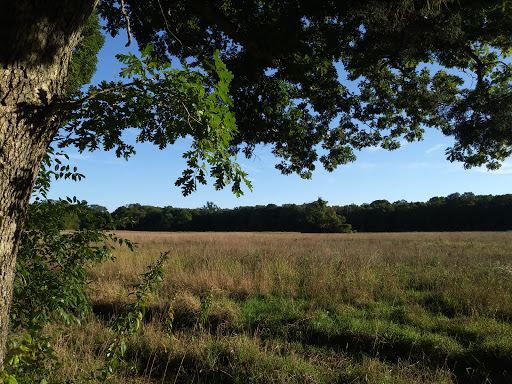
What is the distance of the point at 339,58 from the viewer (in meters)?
6.74

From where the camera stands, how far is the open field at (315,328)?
3574 millimetres

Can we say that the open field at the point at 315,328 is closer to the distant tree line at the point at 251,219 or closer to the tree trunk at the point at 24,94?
the tree trunk at the point at 24,94

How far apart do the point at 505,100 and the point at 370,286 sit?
5.21 metres

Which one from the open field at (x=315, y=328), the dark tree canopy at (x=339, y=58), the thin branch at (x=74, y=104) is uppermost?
the dark tree canopy at (x=339, y=58)

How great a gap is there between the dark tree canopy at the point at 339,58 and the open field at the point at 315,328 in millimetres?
3595

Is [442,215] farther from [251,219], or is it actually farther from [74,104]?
[74,104]

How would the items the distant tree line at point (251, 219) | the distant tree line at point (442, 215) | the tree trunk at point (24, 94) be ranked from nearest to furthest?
the tree trunk at point (24, 94) < the distant tree line at point (442, 215) < the distant tree line at point (251, 219)

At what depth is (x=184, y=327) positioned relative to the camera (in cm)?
509

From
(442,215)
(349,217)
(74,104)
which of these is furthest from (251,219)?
(74,104)

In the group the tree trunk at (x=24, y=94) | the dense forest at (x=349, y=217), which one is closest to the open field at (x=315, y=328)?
the tree trunk at (x=24, y=94)

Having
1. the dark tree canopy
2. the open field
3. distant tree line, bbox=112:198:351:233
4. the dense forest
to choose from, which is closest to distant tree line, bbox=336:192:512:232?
the dense forest

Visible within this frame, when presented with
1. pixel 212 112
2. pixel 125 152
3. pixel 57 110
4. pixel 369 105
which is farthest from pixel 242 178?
pixel 369 105

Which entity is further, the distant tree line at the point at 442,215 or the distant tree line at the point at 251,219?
the distant tree line at the point at 251,219

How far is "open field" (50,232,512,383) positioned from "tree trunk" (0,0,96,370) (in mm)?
2213
